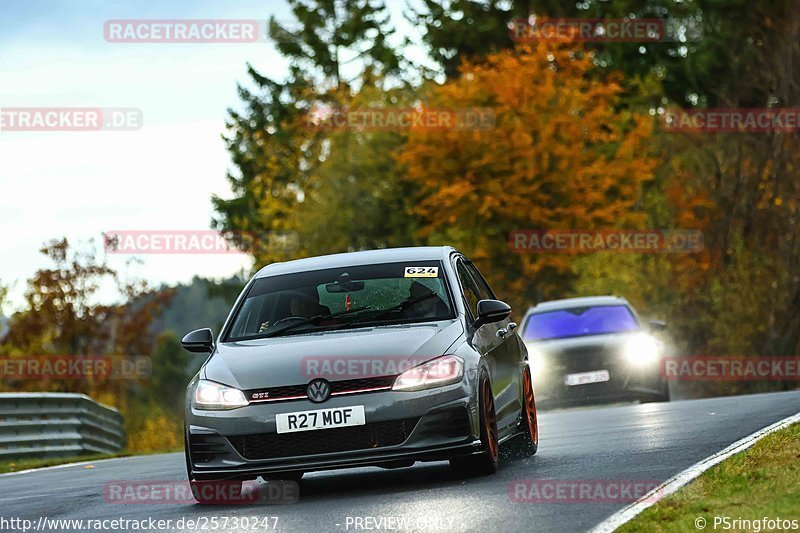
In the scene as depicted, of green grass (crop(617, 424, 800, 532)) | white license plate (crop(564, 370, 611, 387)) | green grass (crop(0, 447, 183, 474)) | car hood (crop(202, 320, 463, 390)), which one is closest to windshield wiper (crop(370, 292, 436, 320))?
car hood (crop(202, 320, 463, 390))

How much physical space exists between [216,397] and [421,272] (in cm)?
→ 210

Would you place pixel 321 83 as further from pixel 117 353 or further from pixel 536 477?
pixel 536 477

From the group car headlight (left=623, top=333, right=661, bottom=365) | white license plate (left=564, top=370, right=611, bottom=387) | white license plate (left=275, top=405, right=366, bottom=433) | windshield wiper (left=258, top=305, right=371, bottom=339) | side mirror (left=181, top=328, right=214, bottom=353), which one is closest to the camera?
white license plate (left=275, top=405, right=366, bottom=433)

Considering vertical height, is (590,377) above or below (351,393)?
below

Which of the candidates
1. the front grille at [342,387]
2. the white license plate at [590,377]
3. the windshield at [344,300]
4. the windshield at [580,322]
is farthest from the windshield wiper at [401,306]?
the windshield at [580,322]

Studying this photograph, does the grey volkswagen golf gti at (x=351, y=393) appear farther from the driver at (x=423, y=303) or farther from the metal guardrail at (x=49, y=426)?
the metal guardrail at (x=49, y=426)

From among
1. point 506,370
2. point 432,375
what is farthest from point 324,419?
point 506,370

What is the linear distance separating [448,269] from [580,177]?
127 ft

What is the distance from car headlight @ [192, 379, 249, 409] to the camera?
10.6m

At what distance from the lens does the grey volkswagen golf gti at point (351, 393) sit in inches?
412

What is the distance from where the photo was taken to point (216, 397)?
35.1 feet

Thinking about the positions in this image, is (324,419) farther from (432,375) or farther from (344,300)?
(344,300)

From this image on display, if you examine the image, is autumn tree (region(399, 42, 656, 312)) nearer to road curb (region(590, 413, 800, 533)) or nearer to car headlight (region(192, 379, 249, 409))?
road curb (region(590, 413, 800, 533))

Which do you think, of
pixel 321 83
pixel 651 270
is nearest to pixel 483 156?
pixel 651 270
